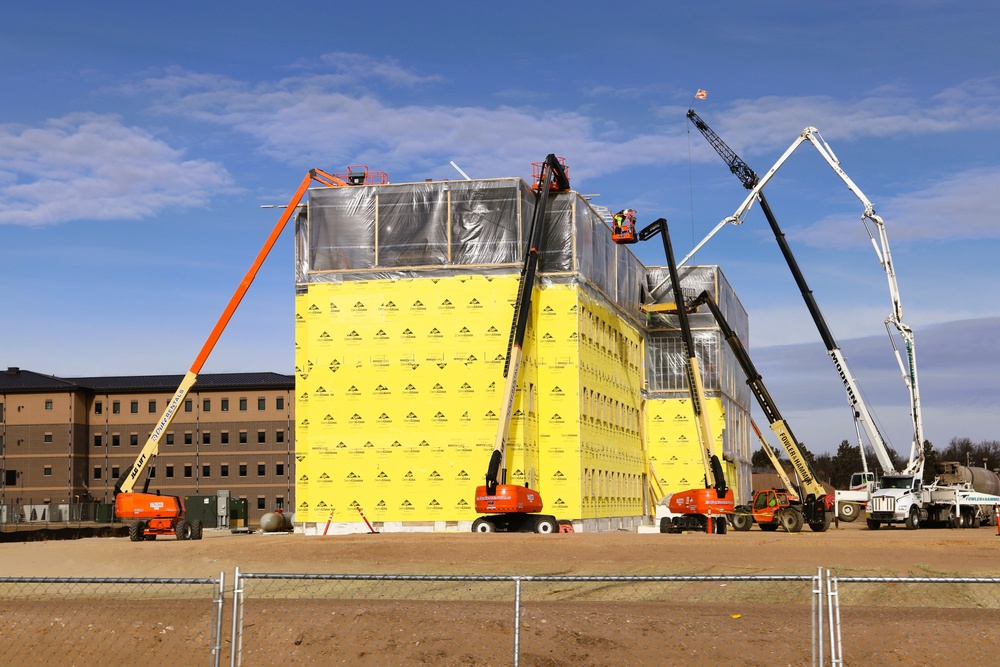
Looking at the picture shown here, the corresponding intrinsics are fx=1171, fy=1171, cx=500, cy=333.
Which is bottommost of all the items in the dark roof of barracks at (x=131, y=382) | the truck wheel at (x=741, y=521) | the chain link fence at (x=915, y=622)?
the truck wheel at (x=741, y=521)

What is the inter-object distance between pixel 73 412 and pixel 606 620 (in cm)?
9646

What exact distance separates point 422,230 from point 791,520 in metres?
21.6

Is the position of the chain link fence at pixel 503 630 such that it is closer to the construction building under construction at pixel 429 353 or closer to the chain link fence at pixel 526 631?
the chain link fence at pixel 526 631

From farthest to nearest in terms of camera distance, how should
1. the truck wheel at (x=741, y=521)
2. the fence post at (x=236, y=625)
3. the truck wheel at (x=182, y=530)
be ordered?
the truck wheel at (x=741, y=521)
the truck wheel at (x=182, y=530)
the fence post at (x=236, y=625)

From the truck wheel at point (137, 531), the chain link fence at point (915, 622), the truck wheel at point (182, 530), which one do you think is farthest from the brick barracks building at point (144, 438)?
the chain link fence at point (915, 622)

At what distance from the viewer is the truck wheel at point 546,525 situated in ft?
157

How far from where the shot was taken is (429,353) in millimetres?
53000

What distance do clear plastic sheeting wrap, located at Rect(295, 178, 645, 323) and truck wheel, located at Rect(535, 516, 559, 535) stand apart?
11603 millimetres

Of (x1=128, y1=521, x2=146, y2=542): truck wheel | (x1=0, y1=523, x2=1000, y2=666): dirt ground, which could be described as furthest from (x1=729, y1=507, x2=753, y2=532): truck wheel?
(x1=128, y1=521, x2=146, y2=542): truck wheel

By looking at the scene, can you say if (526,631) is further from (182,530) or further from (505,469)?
(505,469)

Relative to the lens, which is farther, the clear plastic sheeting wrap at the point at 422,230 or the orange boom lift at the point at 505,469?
the clear plastic sheeting wrap at the point at 422,230

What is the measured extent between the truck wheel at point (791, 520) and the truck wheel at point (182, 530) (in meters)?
26.5

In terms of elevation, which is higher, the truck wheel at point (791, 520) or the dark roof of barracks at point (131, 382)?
the dark roof of barracks at point (131, 382)

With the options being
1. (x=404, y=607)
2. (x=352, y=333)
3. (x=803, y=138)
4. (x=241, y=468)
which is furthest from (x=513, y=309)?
(x=241, y=468)
